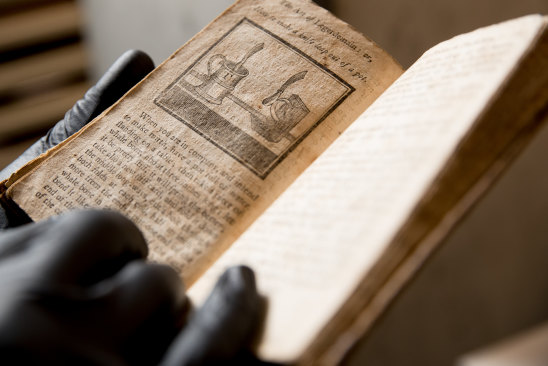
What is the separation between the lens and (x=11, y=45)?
5.08ft

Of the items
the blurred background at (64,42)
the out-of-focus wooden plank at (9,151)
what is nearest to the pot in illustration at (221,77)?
the blurred background at (64,42)

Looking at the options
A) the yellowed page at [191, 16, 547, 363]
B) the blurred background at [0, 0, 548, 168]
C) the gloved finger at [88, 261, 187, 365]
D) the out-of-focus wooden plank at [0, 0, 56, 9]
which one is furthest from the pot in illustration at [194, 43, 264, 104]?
the out-of-focus wooden plank at [0, 0, 56, 9]

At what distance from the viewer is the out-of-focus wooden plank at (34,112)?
1603 mm

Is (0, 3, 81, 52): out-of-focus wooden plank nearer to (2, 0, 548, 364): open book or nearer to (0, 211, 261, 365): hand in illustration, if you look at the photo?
(2, 0, 548, 364): open book

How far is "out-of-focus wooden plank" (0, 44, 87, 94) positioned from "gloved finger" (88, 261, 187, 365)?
4.65ft

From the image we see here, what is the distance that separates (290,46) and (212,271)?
0.26 meters

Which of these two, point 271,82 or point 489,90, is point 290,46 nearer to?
point 271,82

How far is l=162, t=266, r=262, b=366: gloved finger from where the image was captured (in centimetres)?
34

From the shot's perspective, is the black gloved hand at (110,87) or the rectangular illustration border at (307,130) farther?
the black gloved hand at (110,87)

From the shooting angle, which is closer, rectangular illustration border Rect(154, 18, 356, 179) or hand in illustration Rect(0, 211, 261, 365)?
hand in illustration Rect(0, 211, 261, 365)

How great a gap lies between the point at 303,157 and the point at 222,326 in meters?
0.22

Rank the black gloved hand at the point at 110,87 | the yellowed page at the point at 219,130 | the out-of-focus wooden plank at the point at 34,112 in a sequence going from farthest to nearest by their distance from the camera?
the out-of-focus wooden plank at the point at 34,112, the black gloved hand at the point at 110,87, the yellowed page at the point at 219,130

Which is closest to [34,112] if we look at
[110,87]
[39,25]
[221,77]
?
[39,25]

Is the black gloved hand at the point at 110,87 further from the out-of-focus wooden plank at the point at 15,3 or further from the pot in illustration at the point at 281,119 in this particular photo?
the out-of-focus wooden plank at the point at 15,3
